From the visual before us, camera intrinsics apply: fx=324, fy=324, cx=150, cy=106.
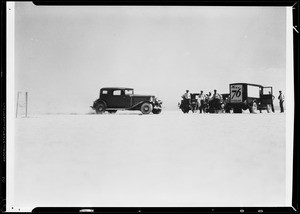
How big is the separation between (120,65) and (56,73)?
0.65 m

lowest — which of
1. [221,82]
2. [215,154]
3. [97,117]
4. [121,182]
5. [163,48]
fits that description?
[121,182]

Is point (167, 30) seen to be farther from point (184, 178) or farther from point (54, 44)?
point (184, 178)

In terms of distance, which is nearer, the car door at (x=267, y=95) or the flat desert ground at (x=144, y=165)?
the flat desert ground at (x=144, y=165)

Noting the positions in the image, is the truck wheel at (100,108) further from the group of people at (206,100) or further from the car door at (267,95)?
the car door at (267,95)

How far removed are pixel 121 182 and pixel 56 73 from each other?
1273 millimetres

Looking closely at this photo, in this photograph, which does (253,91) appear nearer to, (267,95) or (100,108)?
(267,95)

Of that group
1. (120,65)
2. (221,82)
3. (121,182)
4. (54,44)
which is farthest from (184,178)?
(54,44)

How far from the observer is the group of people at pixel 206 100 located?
130 inches

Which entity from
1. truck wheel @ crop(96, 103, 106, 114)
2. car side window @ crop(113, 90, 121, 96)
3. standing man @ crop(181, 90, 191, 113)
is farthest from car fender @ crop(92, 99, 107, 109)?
standing man @ crop(181, 90, 191, 113)

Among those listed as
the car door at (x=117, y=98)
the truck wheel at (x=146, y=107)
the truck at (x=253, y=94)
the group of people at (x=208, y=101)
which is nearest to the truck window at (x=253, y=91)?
the truck at (x=253, y=94)

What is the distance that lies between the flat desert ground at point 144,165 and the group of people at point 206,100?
0.82 ft

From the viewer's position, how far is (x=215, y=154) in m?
3.23

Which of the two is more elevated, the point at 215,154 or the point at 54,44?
the point at 54,44
